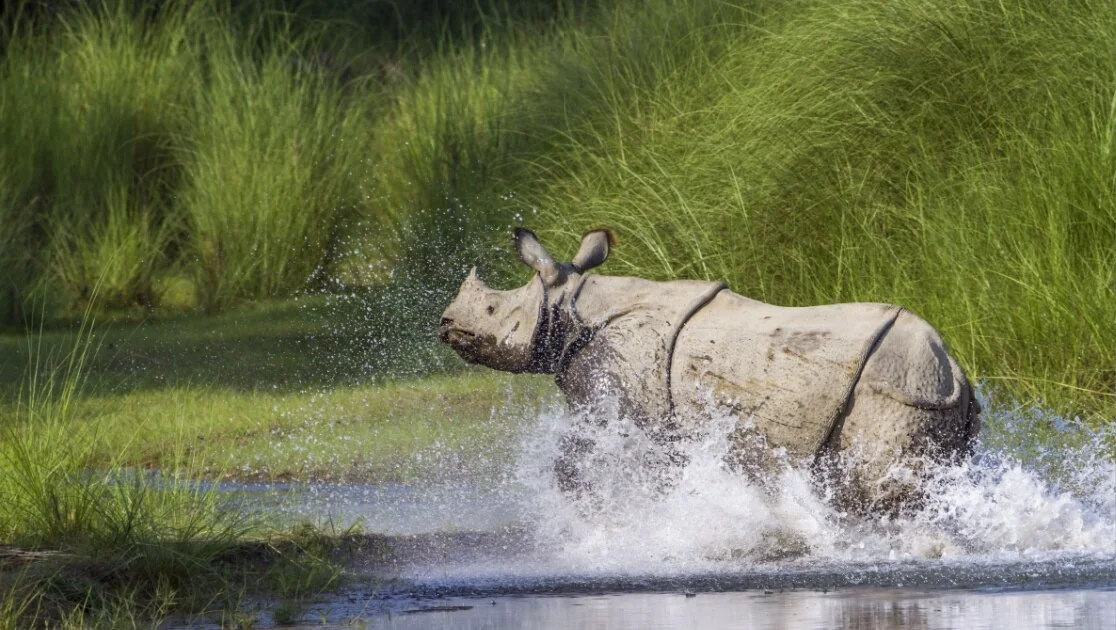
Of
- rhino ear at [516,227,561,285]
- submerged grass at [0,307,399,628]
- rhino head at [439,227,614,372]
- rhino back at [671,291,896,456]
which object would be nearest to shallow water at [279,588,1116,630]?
submerged grass at [0,307,399,628]

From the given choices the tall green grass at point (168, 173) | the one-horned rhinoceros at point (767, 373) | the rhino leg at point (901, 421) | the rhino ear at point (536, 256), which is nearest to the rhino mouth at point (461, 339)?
the one-horned rhinoceros at point (767, 373)

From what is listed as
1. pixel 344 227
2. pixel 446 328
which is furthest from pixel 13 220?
pixel 446 328

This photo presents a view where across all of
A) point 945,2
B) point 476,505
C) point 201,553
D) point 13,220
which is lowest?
point 13,220

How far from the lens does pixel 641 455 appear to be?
6.67 m

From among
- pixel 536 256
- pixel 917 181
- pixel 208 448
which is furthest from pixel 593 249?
pixel 917 181

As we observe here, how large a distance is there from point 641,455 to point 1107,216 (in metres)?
3.73

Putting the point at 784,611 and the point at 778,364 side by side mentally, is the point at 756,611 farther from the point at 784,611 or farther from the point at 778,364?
the point at 778,364

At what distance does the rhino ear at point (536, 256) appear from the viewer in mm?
6875

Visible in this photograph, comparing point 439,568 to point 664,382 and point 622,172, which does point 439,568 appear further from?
point 622,172

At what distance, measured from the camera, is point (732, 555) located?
261 inches

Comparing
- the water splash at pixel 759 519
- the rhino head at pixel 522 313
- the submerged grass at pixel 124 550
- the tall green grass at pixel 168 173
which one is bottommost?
the tall green grass at pixel 168 173

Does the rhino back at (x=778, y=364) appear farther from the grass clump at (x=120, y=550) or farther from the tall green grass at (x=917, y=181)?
the tall green grass at (x=917, y=181)

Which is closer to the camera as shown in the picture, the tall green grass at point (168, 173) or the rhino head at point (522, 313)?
the rhino head at point (522, 313)

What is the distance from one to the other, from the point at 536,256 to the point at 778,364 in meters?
1.08
